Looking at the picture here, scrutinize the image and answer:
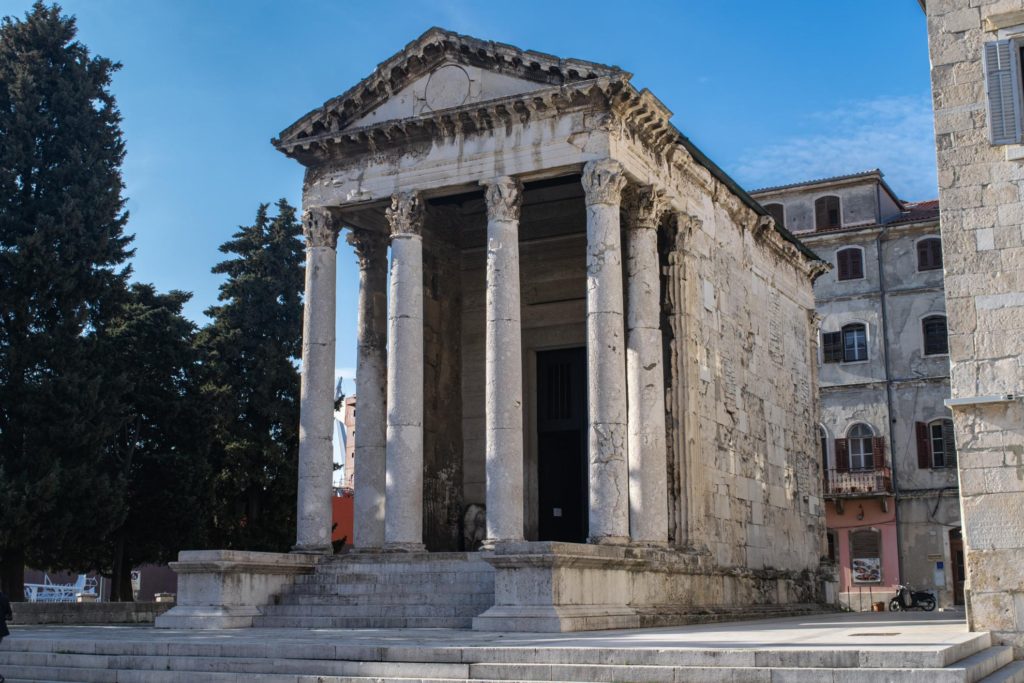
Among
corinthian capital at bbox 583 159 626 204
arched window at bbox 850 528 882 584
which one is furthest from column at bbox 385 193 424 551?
arched window at bbox 850 528 882 584

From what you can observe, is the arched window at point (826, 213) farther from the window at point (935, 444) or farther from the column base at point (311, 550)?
the column base at point (311, 550)

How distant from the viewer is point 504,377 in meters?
18.7

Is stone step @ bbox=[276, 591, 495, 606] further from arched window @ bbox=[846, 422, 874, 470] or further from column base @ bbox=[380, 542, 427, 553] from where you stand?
arched window @ bbox=[846, 422, 874, 470]

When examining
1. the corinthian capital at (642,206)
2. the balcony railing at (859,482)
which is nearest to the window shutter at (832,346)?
the balcony railing at (859,482)

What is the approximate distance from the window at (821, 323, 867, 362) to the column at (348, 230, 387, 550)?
20.0 meters

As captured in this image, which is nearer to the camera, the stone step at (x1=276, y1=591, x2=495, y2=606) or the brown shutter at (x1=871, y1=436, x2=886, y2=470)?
the stone step at (x1=276, y1=591, x2=495, y2=606)

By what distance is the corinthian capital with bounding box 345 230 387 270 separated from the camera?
882 inches

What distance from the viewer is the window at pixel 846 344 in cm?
3781

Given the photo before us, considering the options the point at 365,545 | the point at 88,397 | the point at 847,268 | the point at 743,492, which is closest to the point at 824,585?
the point at 743,492

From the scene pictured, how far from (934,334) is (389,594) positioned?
79.2 ft

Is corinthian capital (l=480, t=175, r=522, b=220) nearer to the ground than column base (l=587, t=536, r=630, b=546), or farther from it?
farther from it

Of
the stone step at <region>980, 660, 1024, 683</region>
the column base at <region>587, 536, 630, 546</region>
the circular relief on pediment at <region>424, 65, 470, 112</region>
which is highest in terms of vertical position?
the circular relief on pediment at <region>424, 65, 470, 112</region>

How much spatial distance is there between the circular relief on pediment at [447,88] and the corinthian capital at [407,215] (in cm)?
159

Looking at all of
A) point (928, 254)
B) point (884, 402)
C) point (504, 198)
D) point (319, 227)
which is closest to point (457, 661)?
point (504, 198)
